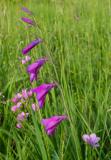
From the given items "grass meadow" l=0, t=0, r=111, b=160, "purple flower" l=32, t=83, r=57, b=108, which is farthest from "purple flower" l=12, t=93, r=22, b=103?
"purple flower" l=32, t=83, r=57, b=108

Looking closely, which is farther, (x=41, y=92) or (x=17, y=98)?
(x=17, y=98)

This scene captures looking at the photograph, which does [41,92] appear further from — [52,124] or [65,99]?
[65,99]

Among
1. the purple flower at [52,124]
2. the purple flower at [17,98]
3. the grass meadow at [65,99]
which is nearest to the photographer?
the purple flower at [52,124]

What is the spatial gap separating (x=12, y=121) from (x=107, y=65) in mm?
641

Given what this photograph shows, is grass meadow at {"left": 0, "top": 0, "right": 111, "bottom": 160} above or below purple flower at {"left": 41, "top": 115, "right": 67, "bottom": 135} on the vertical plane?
below

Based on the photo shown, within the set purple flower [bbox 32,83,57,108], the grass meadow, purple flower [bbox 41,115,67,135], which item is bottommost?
the grass meadow

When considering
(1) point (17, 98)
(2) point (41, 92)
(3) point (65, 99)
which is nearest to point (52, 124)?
(2) point (41, 92)

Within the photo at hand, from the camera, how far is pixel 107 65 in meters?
1.95

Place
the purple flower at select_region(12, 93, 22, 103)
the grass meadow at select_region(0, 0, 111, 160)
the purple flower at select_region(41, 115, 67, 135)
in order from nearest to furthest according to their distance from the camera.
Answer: the purple flower at select_region(41, 115, 67, 135), the grass meadow at select_region(0, 0, 111, 160), the purple flower at select_region(12, 93, 22, 103)

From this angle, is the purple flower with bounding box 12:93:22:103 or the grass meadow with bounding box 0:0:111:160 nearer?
the grass meadow with bounding box 0:0:111:160

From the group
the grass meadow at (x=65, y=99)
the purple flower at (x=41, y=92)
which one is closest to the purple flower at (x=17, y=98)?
the grass meadow at (x=65, y=99)

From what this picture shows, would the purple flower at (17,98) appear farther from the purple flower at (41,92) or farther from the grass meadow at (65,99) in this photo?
the purple flower at (41,92)

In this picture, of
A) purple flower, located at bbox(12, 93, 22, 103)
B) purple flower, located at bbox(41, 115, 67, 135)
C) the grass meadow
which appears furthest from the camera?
purple flower, located at bbox(12, 93, 22, 103)

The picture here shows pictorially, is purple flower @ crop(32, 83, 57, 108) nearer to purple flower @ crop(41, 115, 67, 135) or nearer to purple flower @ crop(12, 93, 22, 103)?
purple flower @ crop(41, 115, 67, 135)
